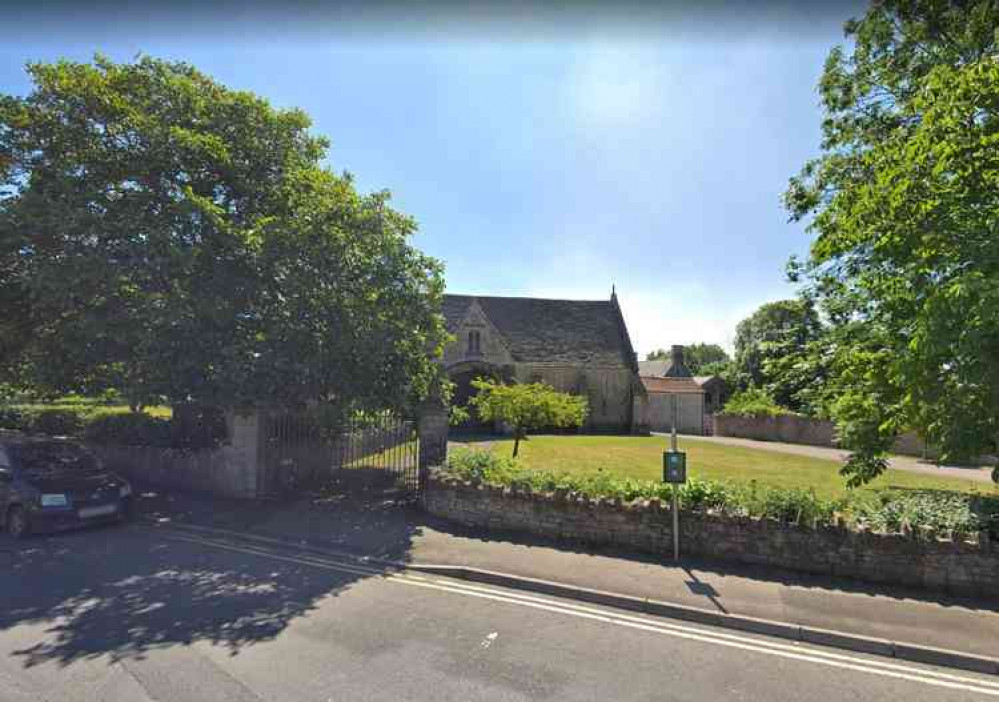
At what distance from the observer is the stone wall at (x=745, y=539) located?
6.66m

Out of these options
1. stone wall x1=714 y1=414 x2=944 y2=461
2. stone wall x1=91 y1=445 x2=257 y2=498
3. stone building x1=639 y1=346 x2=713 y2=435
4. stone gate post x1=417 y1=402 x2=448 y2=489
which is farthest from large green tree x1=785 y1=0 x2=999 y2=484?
stone building x1=639 y1=346 x2=713 y2=435

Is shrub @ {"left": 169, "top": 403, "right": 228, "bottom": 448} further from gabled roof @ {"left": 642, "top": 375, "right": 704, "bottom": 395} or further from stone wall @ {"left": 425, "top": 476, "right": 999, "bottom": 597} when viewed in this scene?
gabled roof @ {"left": 642, "top": 375, "right": 704, "bottom": 395}

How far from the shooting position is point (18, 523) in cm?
873

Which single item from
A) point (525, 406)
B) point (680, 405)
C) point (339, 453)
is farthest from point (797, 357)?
point (680, 405)

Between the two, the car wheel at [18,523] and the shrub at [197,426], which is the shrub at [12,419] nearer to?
the shrub at [197,426]

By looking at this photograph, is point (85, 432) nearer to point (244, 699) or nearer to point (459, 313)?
point (244, 699)

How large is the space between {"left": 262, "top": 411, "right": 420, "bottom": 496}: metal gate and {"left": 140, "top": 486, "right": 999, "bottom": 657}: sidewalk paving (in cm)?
127

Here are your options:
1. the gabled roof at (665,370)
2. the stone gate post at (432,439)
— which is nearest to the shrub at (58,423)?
the stone gate post at (432,439)

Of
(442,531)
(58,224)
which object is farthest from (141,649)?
(58,224)

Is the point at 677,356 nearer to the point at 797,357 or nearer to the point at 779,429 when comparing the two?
the point at 779,429

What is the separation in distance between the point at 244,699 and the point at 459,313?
29.3m

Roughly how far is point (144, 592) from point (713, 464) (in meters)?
18.2

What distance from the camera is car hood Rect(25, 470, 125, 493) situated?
8961mm

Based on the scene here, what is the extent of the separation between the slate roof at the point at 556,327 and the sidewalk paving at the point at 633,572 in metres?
22.3
